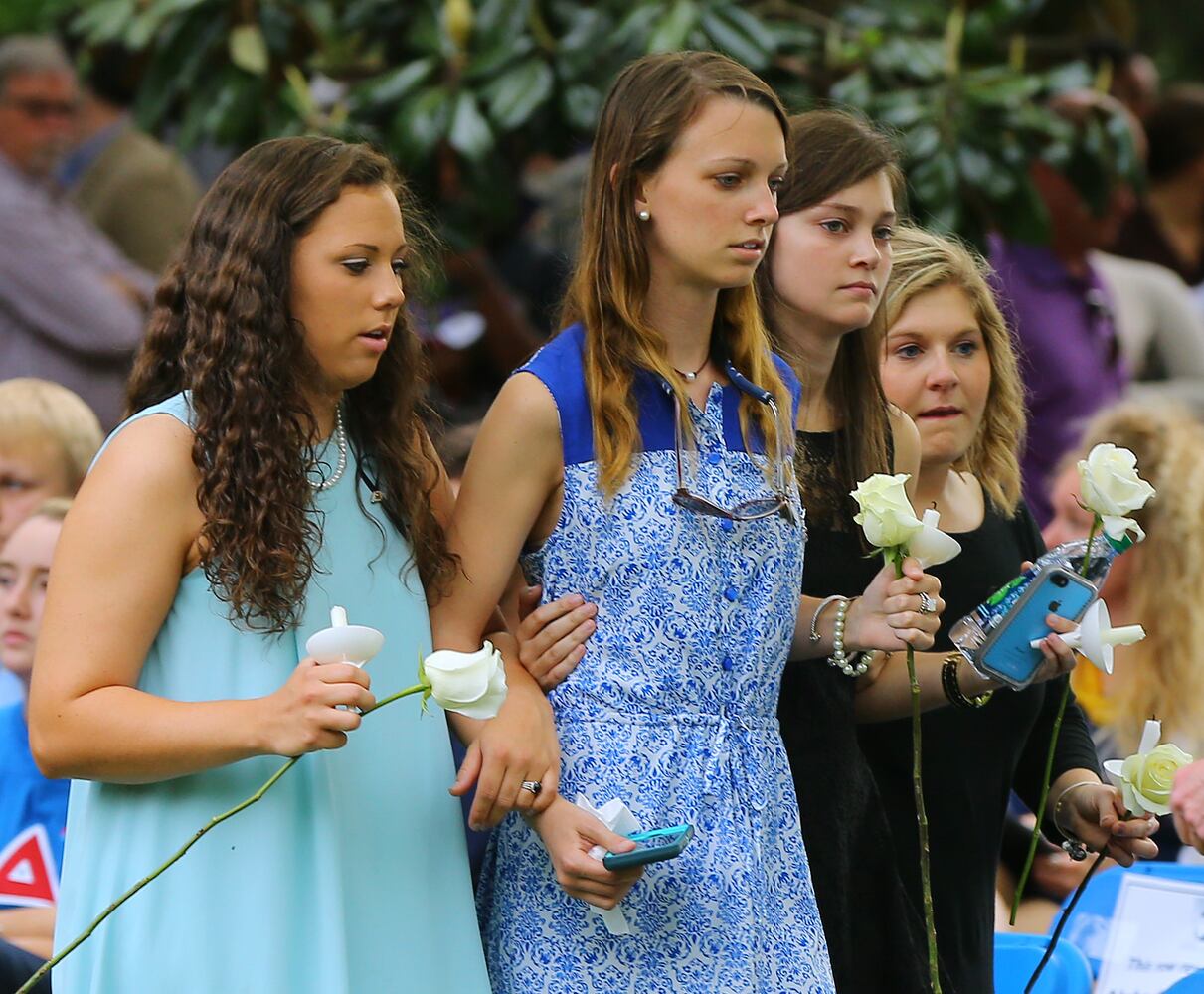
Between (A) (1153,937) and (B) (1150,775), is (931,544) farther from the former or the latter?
(A) (1153,937)

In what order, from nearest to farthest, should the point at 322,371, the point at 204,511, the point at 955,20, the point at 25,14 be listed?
the point at 204,511, the point at 322,371, the point at 955,20, the point at 25,14

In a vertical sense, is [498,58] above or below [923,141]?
above

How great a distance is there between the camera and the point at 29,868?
3.39 metres

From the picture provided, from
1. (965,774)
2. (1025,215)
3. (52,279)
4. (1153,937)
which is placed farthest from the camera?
(52,279)

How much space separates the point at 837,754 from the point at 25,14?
225 inches

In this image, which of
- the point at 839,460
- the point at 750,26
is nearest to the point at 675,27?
the point at 750,26

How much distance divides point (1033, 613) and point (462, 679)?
2.70 feet

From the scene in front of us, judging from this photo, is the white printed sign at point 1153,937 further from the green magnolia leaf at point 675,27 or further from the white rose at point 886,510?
the green magnolia leaf at point 675,27

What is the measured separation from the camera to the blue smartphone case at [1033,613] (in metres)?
2.51

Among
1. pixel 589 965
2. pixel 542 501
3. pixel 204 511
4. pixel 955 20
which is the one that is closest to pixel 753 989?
pixel 589 965

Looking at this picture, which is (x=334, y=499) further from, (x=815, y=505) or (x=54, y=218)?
(x=54, y=218)

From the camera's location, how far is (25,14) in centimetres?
739

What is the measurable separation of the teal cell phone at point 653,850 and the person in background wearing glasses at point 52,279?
3.23 m

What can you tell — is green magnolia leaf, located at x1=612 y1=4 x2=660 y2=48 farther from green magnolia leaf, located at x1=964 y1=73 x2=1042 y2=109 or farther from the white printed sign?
the white printed sign
